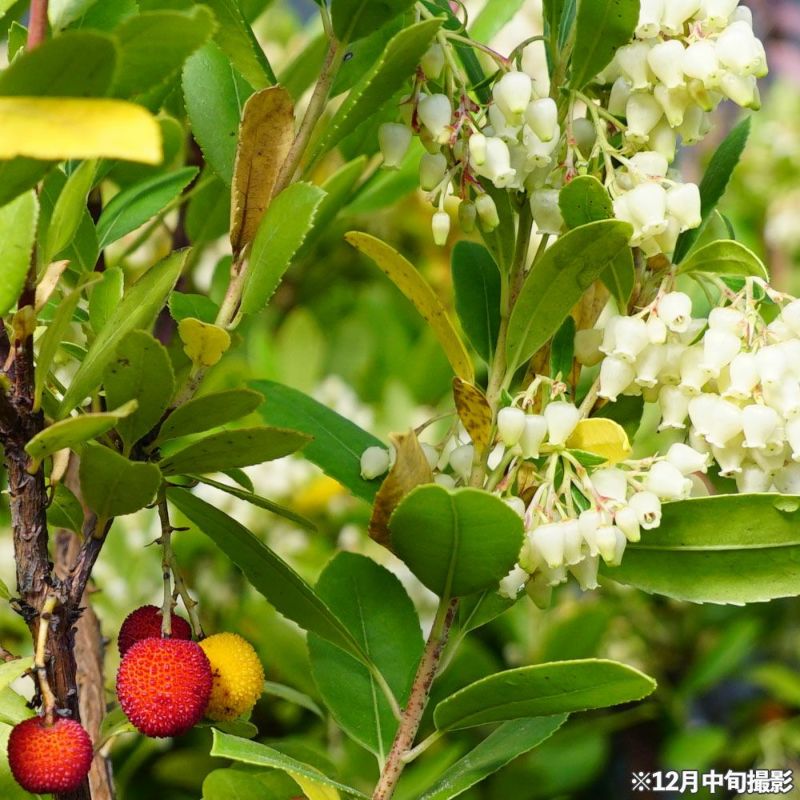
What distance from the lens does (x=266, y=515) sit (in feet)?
5.01

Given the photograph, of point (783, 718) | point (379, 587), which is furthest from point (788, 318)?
point (783, 718)

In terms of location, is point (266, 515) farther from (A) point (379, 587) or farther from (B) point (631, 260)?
(B) point (631, 260)

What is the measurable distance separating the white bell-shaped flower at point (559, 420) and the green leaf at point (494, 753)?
18 centimetres

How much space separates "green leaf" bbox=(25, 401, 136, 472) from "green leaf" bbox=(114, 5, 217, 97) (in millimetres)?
139

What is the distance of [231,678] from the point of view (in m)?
0.67

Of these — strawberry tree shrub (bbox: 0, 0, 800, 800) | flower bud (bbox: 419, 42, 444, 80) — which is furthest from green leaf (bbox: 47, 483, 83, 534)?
flower bud (bbox: 419, 42, 444, 80)

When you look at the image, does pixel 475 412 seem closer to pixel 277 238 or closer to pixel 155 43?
pixel 277 238

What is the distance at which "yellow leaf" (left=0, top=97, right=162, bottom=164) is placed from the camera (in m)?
0.37

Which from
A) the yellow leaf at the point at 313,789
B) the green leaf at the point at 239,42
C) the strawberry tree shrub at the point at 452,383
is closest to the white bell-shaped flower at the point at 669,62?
the strawberry tree shrub at the point at 452,383

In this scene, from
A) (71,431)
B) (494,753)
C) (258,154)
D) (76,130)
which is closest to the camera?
(76,130)

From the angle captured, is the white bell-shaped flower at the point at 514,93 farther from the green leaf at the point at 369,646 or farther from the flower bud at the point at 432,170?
the green leaf at the point at 369,646

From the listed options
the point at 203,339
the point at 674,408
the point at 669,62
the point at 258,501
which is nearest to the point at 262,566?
the point at 258,501

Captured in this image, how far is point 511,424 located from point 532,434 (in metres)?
0.02

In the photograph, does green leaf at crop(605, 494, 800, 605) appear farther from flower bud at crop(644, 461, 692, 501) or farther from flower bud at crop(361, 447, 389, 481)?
flower bud at crop(361, 447, 389, 481)
